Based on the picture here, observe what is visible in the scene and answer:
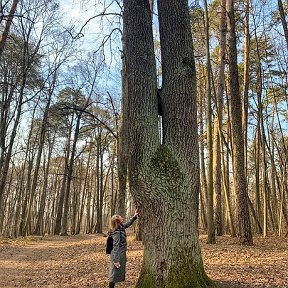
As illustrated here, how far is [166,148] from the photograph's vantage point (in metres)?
5.12

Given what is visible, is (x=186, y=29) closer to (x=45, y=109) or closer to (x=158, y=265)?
(x=158, y=265)

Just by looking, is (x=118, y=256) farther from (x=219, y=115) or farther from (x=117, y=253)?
(x=219, y=115)

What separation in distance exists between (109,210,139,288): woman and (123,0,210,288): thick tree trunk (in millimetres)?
985

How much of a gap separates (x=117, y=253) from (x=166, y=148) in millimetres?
2156

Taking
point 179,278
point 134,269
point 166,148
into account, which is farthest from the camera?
point 134,269

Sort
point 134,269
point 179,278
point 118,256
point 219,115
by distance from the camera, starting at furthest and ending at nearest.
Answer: point 219,115 → point 134,269 → point 118,256 → point 179,278

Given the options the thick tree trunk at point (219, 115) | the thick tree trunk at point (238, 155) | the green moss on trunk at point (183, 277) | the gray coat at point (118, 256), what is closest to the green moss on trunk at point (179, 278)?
the green moss on trunk at point (183, 277)

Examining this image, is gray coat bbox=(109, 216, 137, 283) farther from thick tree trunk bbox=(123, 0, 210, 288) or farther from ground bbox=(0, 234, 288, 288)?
thick tree trunk bbox=(123, 0, 210, 288)

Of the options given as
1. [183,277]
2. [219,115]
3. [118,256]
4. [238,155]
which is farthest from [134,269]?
[219,115]

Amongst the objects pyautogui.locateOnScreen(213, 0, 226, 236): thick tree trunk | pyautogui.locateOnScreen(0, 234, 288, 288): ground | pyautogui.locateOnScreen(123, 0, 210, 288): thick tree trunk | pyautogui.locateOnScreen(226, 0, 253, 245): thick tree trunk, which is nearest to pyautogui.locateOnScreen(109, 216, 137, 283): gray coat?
pyautogui.locateOnScreen(0, 234, 288, 288): ground

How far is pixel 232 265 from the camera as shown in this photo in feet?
25.0

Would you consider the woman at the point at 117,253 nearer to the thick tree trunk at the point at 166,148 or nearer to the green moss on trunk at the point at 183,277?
the thick tree trunk at the point at 166,148

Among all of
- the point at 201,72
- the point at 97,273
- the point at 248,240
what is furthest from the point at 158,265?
the point at 201,72

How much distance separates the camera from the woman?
5887 millimetres
